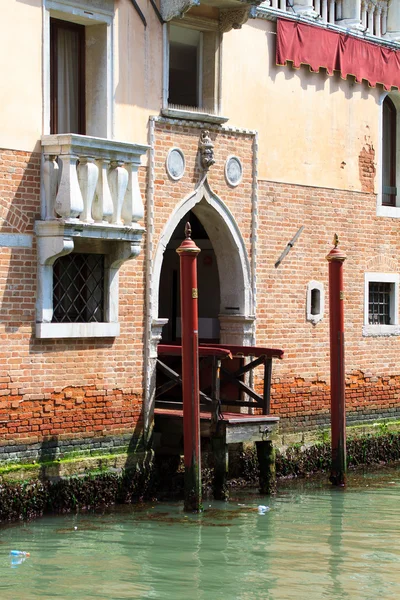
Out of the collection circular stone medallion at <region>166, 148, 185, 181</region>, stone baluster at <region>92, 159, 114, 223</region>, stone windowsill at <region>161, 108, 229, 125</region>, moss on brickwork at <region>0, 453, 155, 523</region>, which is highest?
stone windowsill at <region>161, 108, 229, 125</region>

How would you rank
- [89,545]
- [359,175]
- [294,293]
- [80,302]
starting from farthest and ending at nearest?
[359,175], [294,293], [80,302], [89,545]

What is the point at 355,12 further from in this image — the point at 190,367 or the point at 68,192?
the point at 190,367

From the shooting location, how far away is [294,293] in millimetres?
15477

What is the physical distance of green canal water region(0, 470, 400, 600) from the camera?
988cm

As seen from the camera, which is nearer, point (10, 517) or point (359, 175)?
point (10, 517)

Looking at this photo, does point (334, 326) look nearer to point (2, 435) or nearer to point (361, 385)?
point (361, 385)

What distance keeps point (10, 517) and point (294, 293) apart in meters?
4.98

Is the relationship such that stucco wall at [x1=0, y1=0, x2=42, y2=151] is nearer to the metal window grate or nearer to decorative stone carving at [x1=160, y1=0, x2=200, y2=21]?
decorative stone carving at [x1=160, y1=0, x2=200, y2=21]

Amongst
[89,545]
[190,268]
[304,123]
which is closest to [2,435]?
[89,545]

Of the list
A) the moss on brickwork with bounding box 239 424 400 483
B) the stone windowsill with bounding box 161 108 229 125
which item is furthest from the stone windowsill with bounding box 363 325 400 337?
the stone windowsill with bounding box 161 108 229 125

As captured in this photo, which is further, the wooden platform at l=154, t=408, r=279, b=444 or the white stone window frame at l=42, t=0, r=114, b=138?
the wooden platform at l=154, t=408, r=279, b=444

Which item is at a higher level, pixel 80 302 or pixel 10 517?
pixel 80 302

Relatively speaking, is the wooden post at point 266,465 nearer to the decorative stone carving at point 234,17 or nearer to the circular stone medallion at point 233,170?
the circular stone medallion at point 233,170

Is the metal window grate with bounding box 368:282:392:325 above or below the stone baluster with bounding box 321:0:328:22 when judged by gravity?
below
